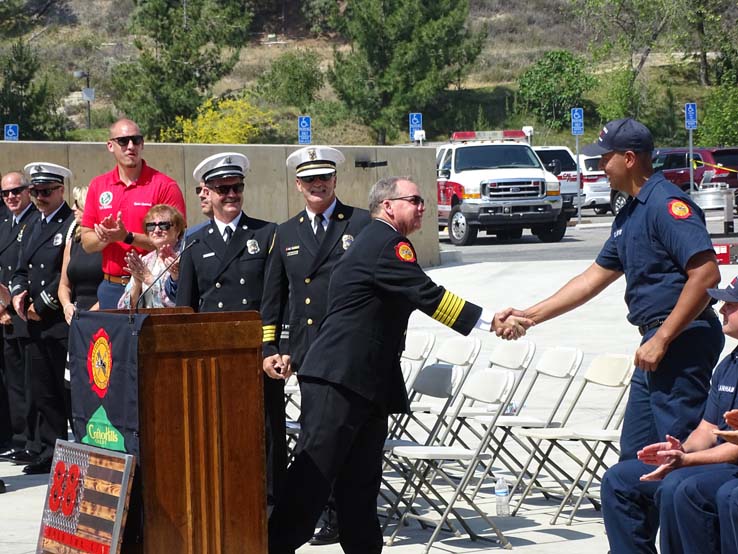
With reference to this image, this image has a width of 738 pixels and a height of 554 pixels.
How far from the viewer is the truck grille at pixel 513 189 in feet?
88.1

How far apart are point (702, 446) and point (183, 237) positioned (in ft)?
11.6

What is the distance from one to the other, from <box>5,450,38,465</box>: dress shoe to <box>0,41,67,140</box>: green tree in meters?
34.6

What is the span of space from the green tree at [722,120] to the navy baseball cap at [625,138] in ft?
138

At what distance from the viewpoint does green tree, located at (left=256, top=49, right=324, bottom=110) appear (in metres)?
56.5

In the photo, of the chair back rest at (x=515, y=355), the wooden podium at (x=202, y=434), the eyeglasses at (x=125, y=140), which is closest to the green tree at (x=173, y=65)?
the eyeglasses at (x=125, y=140)

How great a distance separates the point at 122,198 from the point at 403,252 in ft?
10.2

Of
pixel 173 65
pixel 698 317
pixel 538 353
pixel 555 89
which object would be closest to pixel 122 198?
pixel 698 317

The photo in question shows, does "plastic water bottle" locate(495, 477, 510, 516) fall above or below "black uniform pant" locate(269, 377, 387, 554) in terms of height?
below

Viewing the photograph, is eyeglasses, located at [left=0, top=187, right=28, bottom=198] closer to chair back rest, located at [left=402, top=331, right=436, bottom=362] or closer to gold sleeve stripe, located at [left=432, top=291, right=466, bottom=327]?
chair back rest, located at [left=402, top=331, right=436, bottom=362]

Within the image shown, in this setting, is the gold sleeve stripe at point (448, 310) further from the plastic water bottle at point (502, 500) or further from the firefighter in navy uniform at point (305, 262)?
the plastic water bottle at point (502, 500)

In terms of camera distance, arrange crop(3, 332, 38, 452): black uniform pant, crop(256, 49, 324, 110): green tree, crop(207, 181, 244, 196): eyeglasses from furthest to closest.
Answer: crop(256, 49, 324, 110): green tree < crop(3, 332, 38, 452): black uniform pant < crop(207, 181, 244, 196): eyeglasses

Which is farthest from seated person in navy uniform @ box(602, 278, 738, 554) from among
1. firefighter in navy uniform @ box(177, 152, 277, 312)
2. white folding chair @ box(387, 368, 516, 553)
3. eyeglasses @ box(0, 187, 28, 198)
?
eyeglasses @ box(0, 187, 28, 198)

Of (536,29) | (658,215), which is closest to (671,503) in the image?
(658,215)

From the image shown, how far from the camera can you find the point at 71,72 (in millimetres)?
65875
